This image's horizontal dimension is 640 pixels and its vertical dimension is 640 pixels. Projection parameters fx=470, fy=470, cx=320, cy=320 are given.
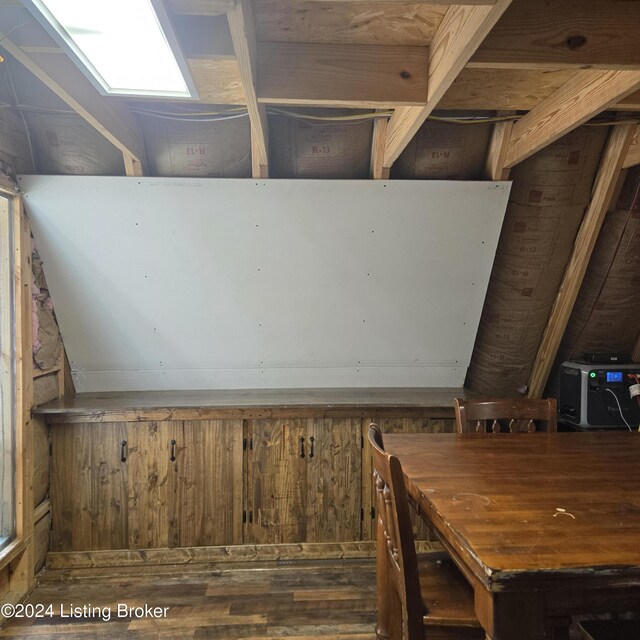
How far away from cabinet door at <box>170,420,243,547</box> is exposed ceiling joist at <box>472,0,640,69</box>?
198 cm

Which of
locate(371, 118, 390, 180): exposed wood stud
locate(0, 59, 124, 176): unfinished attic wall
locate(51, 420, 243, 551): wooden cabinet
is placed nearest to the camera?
locate(0, 59, 124, 176): unfinished attic wall

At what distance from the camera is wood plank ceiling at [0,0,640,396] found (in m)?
1.41

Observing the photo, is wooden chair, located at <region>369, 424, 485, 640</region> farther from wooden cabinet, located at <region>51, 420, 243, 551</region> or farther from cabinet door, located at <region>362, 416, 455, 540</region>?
wooden cabinet, located at <region>51, 420, 243, 551</region>

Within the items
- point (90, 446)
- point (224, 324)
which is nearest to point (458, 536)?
point (224, 324)

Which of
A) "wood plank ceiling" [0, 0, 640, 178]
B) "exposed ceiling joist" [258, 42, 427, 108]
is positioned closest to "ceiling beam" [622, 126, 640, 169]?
"wood plank ceiling" [0, 0, 640, 178]

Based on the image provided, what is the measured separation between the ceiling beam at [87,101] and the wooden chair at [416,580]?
152 centimetres

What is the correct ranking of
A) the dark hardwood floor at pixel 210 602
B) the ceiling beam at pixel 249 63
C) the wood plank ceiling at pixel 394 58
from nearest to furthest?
the ceiling beam at pixel 249 63, the wood plank ceiling at pixel 394 58, the dark hardwood floor at pixel 210 602

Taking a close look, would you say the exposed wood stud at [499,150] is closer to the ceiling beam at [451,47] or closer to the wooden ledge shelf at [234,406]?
the ceiling beam at [451,47]

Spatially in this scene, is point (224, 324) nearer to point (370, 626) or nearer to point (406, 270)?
point (406, 270)

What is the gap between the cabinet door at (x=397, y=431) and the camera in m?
2.50

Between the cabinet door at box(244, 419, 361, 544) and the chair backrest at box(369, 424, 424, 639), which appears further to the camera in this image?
the cabinet door at box(244, 419, 361, 544)

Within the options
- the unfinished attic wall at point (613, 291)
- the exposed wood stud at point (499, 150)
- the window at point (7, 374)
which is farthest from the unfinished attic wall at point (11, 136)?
the unfinished attic wall at point (613, 291)

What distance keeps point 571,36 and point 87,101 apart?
1651 millimetres

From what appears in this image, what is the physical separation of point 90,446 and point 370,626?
160 centimetres
